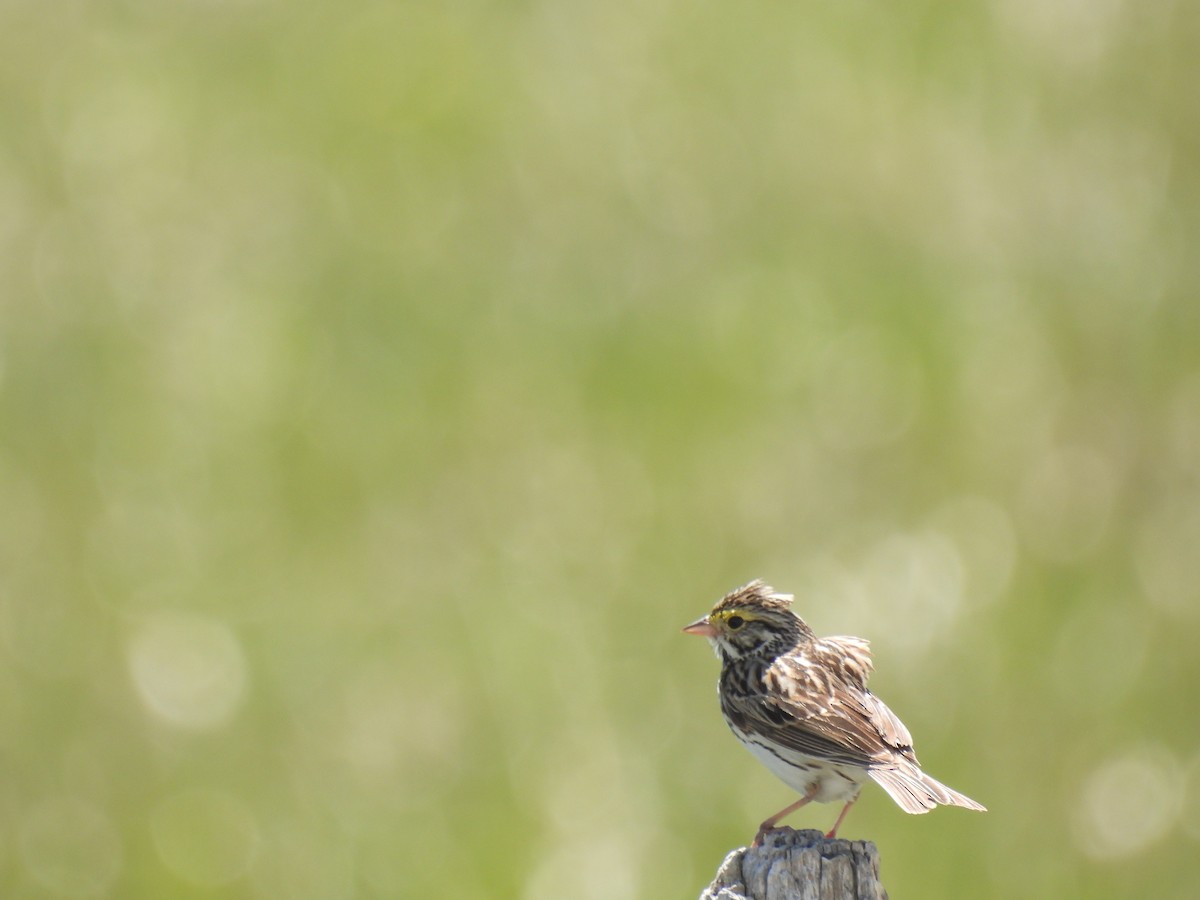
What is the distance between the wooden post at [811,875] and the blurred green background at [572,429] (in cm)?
614

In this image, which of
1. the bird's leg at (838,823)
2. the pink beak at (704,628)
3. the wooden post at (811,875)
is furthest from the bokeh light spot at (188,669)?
the wooden post at (811,875)

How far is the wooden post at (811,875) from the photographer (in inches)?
180

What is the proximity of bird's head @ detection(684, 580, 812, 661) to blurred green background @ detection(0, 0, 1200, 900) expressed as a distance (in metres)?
4.24

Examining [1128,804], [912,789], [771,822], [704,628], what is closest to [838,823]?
[912,789]

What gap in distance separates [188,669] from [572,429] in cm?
362

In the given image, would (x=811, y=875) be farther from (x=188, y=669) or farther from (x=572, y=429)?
(x=572, y=429)

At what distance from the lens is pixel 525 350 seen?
43.0 ft

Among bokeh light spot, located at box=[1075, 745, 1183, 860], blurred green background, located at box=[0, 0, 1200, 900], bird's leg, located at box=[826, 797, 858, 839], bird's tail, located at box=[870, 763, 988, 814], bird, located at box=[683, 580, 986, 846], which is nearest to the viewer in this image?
bird's leg, located at box=[826, 797, 858, 839]

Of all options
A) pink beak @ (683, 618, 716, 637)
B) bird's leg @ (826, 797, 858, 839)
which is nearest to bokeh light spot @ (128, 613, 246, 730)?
pink beak @ (683, 618, 716, 637)

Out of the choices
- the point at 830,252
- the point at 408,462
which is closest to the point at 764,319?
the point at 830,252

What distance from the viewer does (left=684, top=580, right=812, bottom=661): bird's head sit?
677cm

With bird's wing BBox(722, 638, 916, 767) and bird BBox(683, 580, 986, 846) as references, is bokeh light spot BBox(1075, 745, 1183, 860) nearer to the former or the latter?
bird BBox(683, 580, 986, 846)

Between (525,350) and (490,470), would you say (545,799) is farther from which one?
(525,350)

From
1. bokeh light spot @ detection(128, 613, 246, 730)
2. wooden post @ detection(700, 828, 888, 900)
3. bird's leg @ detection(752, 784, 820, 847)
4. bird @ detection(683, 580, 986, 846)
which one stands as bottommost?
wooden post @ detection(700, 828, 888, 900)
